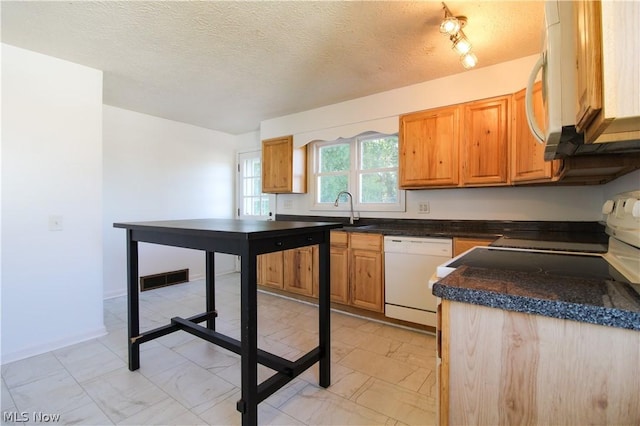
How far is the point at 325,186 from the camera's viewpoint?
13.2ft

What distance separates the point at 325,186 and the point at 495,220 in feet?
6.68

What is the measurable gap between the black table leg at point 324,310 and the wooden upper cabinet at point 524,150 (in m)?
1.69

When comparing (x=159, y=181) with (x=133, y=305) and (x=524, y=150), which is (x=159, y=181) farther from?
(x=524, y=150)

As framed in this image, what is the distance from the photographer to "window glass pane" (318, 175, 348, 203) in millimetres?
3875

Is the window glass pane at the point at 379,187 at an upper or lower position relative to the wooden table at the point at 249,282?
upper

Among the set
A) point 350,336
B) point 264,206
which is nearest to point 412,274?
point 350,336

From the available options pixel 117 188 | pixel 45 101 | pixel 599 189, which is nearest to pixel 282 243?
pixel 45 101

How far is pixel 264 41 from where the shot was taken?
2.25 metres

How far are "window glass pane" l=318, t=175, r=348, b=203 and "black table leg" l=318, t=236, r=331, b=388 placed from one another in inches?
81.2

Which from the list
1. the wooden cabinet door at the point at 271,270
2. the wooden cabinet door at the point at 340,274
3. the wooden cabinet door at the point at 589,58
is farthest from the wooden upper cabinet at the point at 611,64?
the wooden cabinet door at the point at 271,270

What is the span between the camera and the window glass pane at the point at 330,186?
388 centimetres

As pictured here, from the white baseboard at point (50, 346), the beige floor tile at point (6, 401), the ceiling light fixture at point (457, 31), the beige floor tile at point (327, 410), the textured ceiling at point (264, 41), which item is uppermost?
the textured ceiling at point (264, 41)

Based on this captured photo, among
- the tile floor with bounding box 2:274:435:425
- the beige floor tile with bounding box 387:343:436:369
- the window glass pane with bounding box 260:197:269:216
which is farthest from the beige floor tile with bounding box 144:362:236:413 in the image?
the window glass pane with bounding box 260:197:269:216

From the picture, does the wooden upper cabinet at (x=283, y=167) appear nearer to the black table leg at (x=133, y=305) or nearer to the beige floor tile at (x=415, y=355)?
the black table leg at (x=133, y=305)
